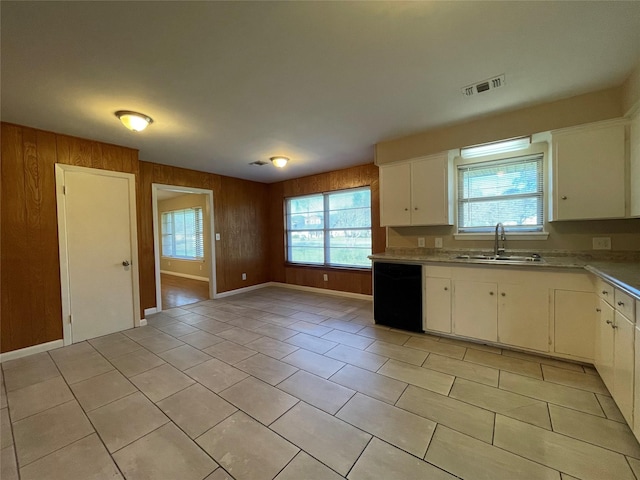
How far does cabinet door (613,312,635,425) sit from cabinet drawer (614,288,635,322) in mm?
36

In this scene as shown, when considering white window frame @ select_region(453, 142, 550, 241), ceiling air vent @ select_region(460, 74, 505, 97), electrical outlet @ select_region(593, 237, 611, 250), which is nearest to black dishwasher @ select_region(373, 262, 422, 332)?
white window frame @ select_region(453, 142, 550, 241)

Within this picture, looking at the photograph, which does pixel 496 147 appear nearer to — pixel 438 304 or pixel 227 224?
pixel 438 304

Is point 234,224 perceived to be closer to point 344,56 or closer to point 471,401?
point 344,56

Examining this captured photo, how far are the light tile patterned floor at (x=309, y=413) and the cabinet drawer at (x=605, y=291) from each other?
28.0 inches

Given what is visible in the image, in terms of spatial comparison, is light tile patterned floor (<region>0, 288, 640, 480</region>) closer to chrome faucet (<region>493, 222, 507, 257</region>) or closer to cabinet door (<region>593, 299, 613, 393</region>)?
cabinet door (<region>593, 299, 613, 393</region>)

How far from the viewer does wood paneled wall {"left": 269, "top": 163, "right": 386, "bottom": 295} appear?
479 cm

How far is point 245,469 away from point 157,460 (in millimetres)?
534

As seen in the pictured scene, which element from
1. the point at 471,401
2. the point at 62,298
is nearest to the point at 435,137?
the point at 471,401

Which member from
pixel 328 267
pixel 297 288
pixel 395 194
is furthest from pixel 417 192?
pixel 297 288

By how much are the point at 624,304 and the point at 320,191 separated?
4529 mm

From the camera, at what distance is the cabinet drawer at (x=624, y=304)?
1.54 meters

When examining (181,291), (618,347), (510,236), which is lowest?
(181,291)

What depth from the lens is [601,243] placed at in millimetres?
2674

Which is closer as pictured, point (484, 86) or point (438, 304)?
point (484, 86)
